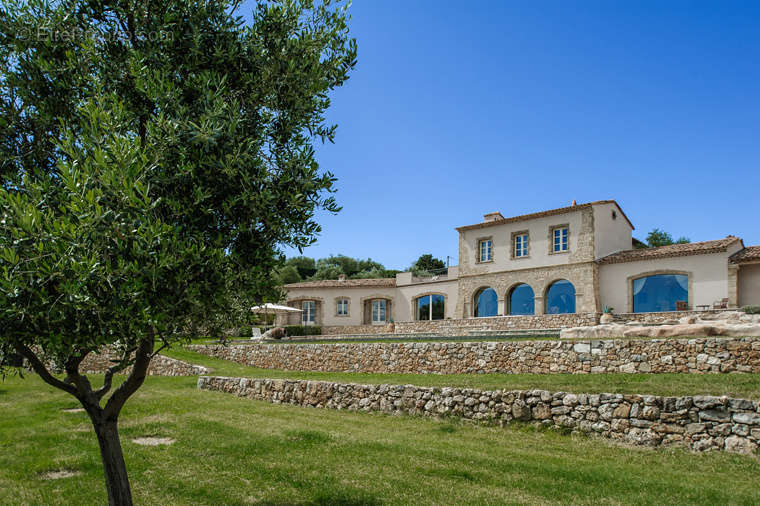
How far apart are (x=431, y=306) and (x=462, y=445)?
27535mm

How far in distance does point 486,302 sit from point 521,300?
2493 millimetres

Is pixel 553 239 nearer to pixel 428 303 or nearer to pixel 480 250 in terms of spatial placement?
pixel 480 250

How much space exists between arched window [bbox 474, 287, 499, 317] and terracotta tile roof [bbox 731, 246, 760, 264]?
489 inches

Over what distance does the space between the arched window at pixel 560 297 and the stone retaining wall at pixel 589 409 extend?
19.0 meters

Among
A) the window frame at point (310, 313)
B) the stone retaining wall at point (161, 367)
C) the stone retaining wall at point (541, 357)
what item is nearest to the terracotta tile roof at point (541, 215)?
the window frame at point (310, 313)

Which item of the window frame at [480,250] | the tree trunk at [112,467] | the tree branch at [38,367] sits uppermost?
the window frame at [480,250]

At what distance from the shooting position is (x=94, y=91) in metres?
4.73

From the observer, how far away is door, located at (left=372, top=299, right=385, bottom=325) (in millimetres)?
38812

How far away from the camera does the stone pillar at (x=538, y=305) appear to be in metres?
29.4

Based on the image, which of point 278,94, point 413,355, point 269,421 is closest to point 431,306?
point 413,355

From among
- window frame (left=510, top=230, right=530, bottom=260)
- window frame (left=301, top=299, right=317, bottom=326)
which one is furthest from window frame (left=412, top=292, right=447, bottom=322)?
window frame (left=301, top=299, right=317, bottom=326)

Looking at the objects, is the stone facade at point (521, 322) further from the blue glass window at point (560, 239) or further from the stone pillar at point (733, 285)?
the blue glass window at point (560, 239)

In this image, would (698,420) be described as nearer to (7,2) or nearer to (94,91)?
(94,91)

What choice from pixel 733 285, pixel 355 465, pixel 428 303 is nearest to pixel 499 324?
pixel 733 285
